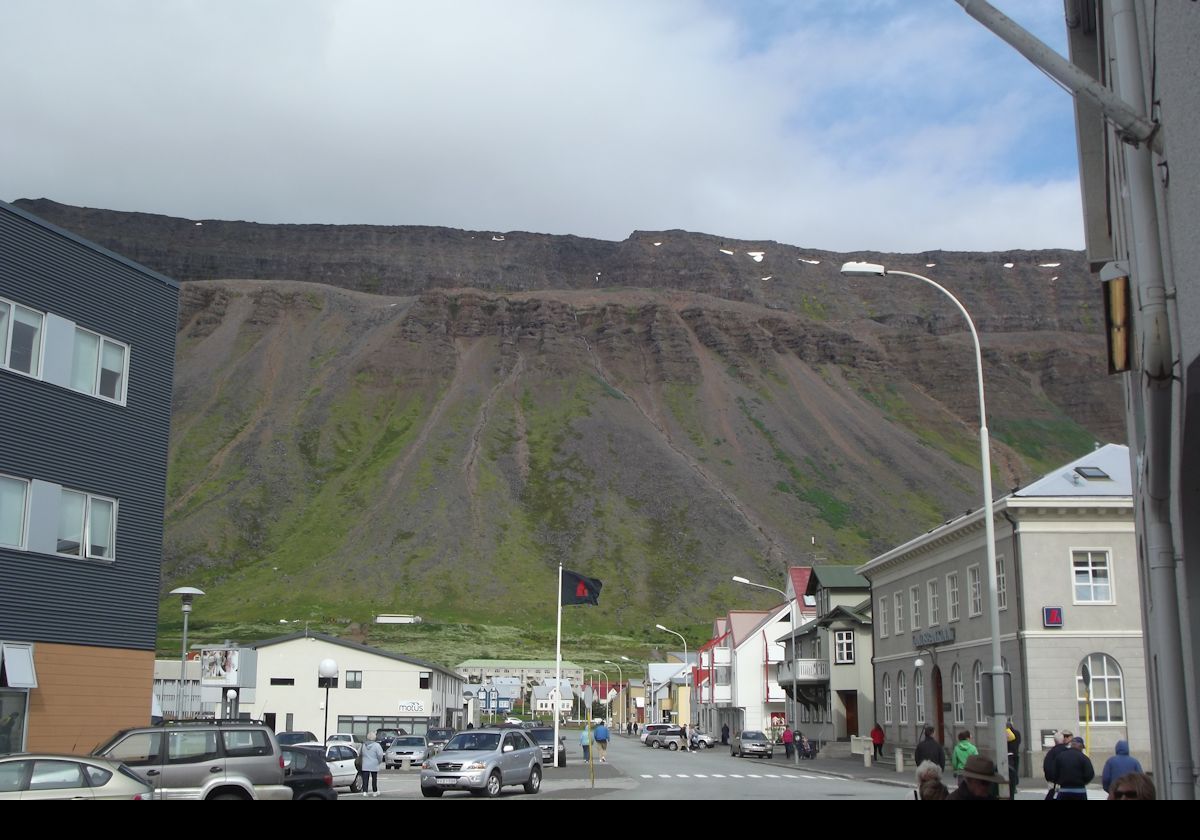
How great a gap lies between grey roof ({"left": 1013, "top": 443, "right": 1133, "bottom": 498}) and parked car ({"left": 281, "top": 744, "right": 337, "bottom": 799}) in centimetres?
2256

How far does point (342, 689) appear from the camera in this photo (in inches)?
2761

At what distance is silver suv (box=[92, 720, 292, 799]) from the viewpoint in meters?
17.7

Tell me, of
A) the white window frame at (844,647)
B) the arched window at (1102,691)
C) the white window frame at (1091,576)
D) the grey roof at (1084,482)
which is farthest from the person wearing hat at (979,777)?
the white window frame at (844,647)

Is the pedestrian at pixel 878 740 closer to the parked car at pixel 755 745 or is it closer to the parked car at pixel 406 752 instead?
the parked car at pixel 755 745

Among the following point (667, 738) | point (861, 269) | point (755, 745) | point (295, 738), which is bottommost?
point (667, 738)

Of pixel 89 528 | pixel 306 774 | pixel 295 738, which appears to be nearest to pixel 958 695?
pixel 295 738

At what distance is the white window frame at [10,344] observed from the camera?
904 inches

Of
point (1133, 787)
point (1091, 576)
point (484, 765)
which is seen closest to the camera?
point (1133, 787)

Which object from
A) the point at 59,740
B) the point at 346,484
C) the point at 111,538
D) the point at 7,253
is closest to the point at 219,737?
the point at 59,740

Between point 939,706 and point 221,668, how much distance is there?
26219mm

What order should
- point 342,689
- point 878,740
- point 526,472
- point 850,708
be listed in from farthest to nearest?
point 526,472 < point 342,689 < point 850,708 < point 878,740

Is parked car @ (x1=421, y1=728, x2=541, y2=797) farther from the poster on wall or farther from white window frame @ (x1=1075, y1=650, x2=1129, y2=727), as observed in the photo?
white window frame @ (x1=1075, y1=650, x2=1129, y2=727)

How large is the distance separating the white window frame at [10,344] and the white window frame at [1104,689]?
29209 mm

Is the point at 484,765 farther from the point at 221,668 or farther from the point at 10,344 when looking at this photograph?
the point at 221,668
